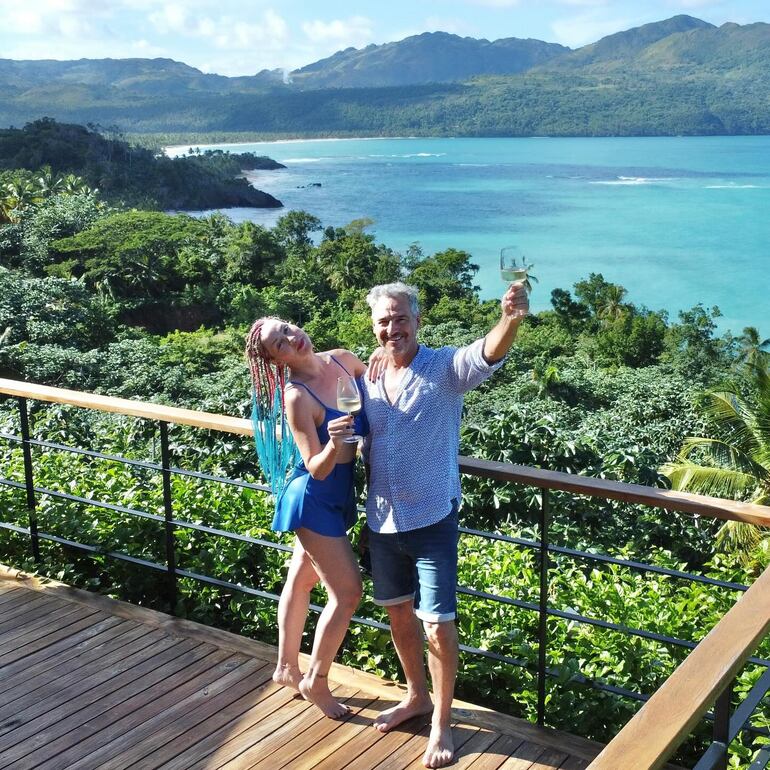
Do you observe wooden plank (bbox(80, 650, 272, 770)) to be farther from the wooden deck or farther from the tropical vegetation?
the tropical vegetation

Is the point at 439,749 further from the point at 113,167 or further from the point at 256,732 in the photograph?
the point at 113,167

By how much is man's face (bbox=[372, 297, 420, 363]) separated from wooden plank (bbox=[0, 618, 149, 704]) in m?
1.50

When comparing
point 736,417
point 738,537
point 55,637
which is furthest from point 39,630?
point 736,417

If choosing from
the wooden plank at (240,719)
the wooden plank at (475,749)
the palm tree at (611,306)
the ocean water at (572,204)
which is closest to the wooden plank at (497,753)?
the wooden plank at (475,749)

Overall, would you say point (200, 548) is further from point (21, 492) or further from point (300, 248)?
point (300, 248)

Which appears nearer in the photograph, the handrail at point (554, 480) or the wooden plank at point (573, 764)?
the handrail at point (554, 480)

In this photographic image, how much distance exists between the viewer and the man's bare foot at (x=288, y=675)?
2.77 meters

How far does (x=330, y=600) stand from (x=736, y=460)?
1100cm

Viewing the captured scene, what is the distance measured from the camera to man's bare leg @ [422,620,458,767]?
7.72ft

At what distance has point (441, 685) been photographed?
7.85 ft

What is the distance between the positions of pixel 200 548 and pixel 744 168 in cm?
11741

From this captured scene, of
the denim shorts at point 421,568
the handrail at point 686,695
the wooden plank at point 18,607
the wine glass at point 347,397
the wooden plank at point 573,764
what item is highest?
the wine glass at point 347,397

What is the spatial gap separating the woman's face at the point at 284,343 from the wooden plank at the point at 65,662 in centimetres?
129

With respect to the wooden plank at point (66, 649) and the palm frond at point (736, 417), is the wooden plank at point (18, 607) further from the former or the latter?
the palm frond at point (736, 417)
